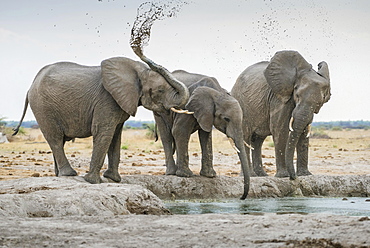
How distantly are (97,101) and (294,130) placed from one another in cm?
360

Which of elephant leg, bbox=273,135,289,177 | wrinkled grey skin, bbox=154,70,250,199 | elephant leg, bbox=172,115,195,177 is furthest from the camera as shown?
elephant leg, bbox=273,135,289,177

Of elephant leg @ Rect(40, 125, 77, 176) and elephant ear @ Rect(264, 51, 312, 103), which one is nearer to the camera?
elephant leg @ Rect(40, 125, 77, 176)

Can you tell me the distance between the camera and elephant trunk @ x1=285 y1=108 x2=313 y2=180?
12.2 m

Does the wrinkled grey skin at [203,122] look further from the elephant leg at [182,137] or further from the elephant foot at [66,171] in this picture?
the elephant foot at [66,171]

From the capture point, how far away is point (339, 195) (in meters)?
12.4

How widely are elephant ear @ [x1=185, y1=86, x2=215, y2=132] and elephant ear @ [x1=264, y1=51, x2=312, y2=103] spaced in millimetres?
1962

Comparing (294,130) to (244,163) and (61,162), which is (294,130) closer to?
(244,163)

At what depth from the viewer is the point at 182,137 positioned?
38.7 feet

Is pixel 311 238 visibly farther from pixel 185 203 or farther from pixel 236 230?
pixel 185 203

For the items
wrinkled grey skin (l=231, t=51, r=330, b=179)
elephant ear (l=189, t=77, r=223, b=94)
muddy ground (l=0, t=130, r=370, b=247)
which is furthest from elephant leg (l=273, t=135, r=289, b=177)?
muddy ground (l=0, t=130, r=370, b=247)

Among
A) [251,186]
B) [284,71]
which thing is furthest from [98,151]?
[284,71]

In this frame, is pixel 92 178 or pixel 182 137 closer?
pixel 92 178

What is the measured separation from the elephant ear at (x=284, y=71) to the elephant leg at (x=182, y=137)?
2.03 meters

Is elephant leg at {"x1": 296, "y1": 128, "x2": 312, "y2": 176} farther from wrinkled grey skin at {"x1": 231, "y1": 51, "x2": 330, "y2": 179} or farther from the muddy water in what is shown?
the muddy water
